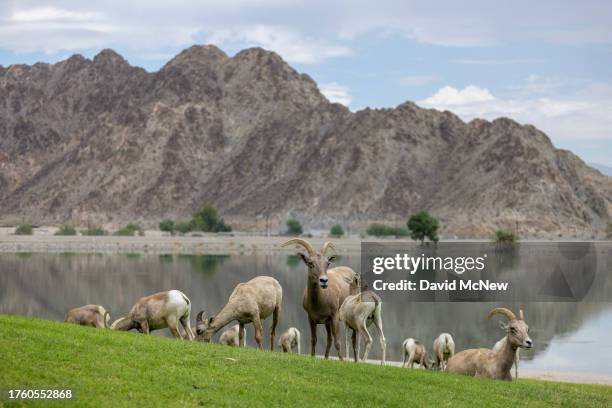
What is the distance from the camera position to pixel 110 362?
15289 mm

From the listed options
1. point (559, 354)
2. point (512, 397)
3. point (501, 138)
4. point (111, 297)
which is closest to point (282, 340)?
point (512, 397)

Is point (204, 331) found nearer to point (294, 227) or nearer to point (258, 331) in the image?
point (258, 331)

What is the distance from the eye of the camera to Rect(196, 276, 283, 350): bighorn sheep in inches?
800

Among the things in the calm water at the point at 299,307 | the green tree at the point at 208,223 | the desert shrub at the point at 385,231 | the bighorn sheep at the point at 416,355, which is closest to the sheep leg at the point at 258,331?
the bighorn sheep at the point at 416,355

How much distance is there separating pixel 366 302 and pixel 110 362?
24.9ft

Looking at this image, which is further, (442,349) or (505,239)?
(505,239)

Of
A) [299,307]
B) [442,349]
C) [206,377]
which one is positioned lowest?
[299,307]

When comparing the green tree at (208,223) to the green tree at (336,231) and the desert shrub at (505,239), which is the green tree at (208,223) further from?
the desert shrub at (505,239)

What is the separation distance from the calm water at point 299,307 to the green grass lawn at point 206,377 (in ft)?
53.5

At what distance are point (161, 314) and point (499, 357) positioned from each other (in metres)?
7.86

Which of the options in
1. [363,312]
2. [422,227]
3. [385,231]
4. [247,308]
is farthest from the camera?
[385,231]

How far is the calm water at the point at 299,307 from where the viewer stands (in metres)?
39.2

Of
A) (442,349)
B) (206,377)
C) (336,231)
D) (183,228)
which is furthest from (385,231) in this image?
(206,377)

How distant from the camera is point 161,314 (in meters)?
20.9
